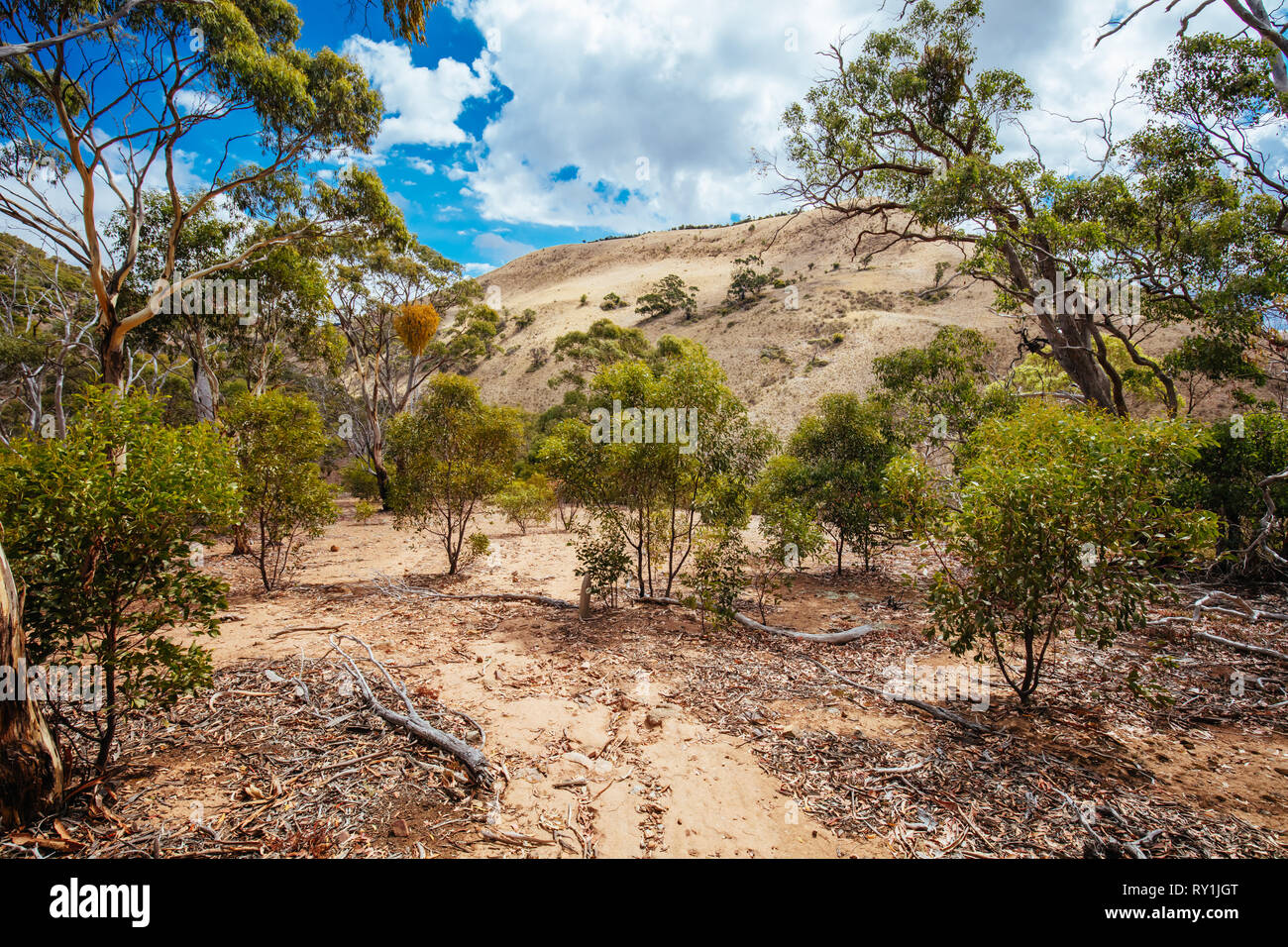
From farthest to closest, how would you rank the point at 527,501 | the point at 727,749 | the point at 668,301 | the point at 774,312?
the point at 668,301, the point at 774,312, the point at 527,501, the point at 727,749

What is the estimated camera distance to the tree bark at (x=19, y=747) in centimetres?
291

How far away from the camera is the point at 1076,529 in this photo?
4.28m

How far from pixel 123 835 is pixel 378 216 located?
599 inches

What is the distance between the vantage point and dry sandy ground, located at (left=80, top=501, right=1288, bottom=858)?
3473mm

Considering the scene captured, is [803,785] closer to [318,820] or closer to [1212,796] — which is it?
[1212,796]

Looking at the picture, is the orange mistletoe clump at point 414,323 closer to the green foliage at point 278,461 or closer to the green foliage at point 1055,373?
the green foliage at point 278,461

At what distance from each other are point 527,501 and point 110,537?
14.1 m

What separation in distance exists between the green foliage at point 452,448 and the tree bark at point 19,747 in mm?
7996

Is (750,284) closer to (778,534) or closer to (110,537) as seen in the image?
(778,534)

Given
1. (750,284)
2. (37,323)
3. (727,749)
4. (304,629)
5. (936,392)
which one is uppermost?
(750,284)

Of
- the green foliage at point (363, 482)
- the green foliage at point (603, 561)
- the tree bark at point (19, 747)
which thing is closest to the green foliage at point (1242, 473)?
the green foliage at point (603, 561)

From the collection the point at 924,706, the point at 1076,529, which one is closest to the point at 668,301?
the point at 924,706

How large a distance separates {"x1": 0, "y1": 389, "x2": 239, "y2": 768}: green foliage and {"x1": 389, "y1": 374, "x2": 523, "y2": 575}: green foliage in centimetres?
729
